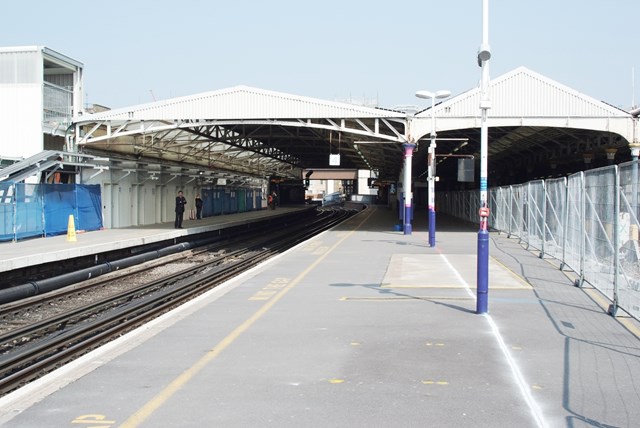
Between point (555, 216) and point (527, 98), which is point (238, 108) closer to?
point (527, 98)

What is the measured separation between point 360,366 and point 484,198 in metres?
4.34

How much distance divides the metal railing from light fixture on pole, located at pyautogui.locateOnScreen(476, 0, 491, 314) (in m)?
1.82

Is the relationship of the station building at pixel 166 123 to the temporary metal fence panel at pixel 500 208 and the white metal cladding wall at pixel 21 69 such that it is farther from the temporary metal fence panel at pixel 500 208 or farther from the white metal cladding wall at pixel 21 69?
the temporary metal fence panel at pixel 500 208

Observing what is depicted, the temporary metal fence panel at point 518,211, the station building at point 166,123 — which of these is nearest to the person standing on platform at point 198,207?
the station building at point 166,123

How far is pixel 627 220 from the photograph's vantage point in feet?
34.1

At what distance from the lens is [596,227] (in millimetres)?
12258

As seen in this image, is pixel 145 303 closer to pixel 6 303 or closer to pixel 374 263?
pixel 6 303

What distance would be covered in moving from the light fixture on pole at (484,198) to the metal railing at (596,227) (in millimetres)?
1818

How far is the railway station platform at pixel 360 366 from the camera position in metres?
5.70

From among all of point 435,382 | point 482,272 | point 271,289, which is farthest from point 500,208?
point 435,382

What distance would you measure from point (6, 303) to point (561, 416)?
13.3m

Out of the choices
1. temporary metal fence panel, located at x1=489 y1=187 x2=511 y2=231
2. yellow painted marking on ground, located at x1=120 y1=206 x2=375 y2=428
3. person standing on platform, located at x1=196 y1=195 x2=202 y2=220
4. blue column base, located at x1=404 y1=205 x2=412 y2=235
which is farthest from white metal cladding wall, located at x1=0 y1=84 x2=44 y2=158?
yellow painted marking on ground, located at x1=120 y1=206 x2=375 y2=428

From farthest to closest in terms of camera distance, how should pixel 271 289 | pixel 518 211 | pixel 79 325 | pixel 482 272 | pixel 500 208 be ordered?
pixel 500 208 → pixel 518 211 → pixel 271 289 → pixel 79 325 → pixel 482 272

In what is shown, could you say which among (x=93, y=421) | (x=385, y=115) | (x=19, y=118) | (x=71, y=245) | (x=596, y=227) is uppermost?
(x=385, y=115)
